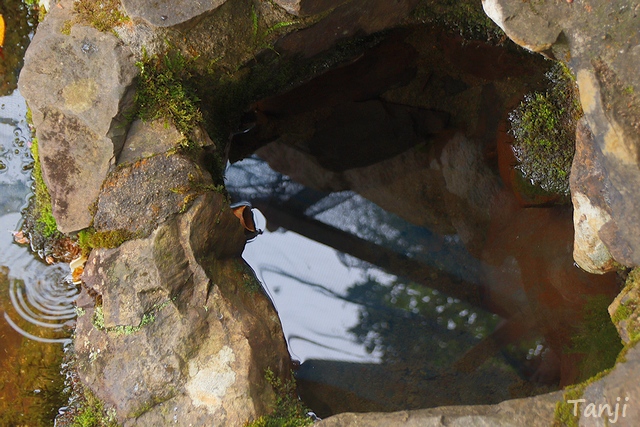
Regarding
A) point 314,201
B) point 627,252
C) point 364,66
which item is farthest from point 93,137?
point 627,252

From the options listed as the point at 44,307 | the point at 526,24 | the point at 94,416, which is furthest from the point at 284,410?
the point at 526,24

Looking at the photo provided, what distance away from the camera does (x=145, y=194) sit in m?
3.14

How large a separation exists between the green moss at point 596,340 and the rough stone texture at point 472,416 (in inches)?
48.5

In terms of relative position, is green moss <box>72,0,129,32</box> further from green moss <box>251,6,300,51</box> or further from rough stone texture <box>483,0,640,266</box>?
rough stone texture <box>483,0,640,266</box>

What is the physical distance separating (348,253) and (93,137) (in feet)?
7.38

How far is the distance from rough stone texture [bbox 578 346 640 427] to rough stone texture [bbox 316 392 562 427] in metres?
0.17

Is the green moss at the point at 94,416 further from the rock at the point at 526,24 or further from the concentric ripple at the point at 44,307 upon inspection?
the rock at the point at 526,24

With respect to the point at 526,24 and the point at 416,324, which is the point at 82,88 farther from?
the point at 416,324

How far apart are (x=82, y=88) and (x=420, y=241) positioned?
282cm

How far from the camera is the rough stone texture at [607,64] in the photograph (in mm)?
2354

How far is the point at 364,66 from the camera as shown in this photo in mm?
4785

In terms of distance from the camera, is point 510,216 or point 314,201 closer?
point 510,216

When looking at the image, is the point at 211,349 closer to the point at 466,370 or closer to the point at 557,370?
the point at 466,370

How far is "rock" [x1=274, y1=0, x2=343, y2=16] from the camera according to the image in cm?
325
